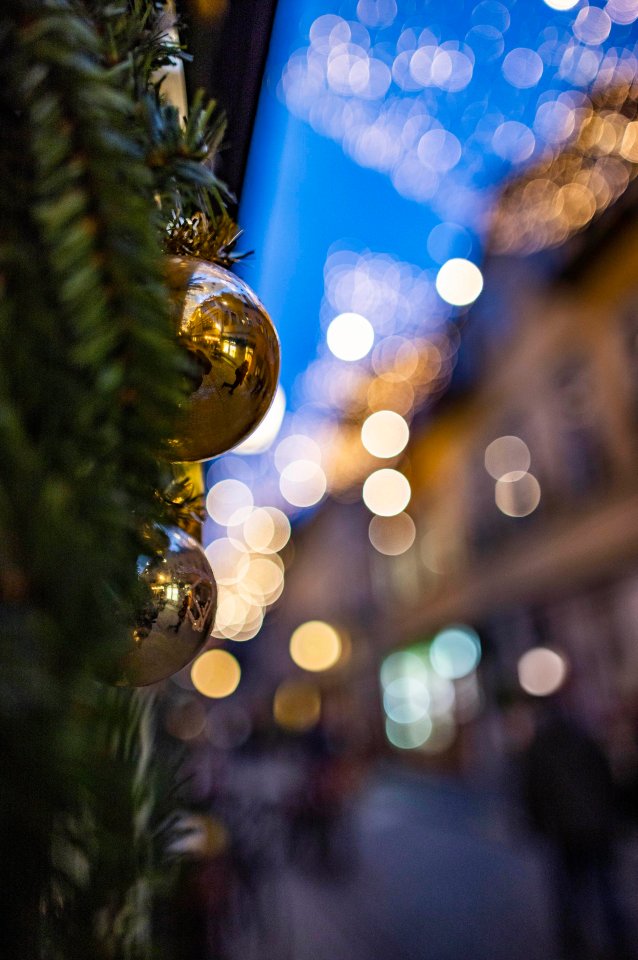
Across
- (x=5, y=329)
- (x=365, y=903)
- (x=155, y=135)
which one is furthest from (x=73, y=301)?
(x=365, y=903)

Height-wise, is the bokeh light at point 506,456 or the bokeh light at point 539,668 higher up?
the bokeh light at point 506,456

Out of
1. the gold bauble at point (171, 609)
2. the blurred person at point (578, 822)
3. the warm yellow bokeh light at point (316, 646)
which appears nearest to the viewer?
the gold bauble at point (171, 609)

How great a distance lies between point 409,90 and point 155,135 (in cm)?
651

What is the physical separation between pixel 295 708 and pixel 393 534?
258 inches

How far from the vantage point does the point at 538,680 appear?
13156mm

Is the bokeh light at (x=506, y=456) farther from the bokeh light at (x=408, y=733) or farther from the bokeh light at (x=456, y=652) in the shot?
the bokeh light at (x=408, y=733)

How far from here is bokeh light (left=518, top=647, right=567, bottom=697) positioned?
40.6 feet

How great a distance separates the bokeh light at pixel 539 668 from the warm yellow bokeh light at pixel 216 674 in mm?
11551

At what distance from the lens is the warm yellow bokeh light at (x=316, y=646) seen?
997 inches

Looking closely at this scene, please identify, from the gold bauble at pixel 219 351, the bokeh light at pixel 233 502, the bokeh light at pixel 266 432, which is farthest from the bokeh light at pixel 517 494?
the gold bauble at pixel 219 351

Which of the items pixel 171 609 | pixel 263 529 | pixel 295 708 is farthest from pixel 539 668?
pixel 171 609

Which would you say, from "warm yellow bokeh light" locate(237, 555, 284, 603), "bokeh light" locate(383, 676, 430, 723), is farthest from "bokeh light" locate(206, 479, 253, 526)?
"bokeh light" locate(383, 676, 430, 723)

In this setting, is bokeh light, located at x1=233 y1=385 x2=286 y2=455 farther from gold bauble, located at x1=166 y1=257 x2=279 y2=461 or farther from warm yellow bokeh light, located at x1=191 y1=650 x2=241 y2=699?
warm yellow bokeh light, located at x1=191 y1=650 x2=241 y2=699

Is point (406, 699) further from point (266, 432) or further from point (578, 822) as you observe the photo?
point (266, 432)
